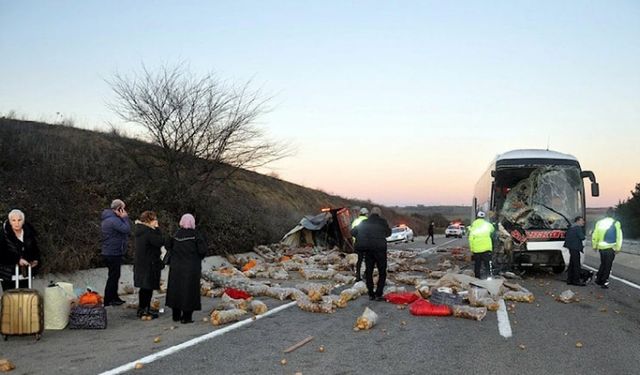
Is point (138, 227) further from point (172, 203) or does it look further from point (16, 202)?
point (172, 203)

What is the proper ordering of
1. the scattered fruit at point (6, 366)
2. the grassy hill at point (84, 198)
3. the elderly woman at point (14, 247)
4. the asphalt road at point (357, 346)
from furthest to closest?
the grassy hill at point (84, 198) < the elderly woman at point (14, 247) < the asphalt road at point (357, 346) < the scattered fruit at point (6, 366)

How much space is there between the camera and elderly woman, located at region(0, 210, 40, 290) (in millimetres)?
8070

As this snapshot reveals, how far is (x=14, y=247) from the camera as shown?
8.11 meters

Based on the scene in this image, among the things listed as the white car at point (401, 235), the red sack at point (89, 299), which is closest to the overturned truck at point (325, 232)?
the red sack at point (89, 299)

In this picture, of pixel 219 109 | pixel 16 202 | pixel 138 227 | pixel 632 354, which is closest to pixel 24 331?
pixel 138 227

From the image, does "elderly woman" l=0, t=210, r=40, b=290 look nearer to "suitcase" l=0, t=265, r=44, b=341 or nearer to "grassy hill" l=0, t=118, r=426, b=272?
"suitcase" l=0, t=265, r=44, b=341

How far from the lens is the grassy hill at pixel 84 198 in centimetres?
1280

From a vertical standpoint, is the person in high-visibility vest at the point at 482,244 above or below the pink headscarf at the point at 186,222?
below

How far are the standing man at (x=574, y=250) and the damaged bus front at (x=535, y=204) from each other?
81 cm

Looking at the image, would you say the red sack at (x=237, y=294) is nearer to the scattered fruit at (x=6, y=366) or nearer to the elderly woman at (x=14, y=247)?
the elderly woman at (x=14, y=247)

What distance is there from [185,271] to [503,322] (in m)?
5.12

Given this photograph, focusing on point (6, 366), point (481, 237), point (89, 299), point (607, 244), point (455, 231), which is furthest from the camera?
point (455, 231)

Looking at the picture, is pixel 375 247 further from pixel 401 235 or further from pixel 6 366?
pixel 401 235

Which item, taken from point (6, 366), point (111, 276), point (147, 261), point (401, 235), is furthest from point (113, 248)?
point (401, 235)
